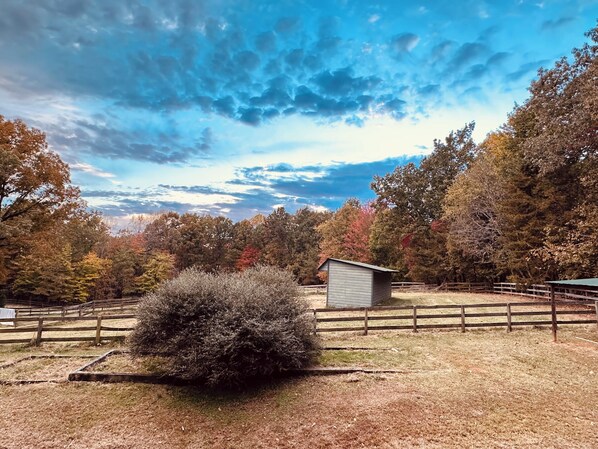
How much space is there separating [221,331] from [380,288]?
16839 mm

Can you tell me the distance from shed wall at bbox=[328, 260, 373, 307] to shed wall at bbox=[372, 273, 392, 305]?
Answer: 672 millimetres

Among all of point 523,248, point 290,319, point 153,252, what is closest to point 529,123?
point 523,248

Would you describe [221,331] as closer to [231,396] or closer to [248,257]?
[231,396]

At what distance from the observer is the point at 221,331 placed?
6.81m

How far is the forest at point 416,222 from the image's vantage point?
1532 cm

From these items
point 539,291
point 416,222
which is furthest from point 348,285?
point 416,222

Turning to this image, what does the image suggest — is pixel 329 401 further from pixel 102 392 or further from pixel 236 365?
pixel 102 392

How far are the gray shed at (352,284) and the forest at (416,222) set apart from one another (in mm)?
8891

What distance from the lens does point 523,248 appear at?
72.0ft

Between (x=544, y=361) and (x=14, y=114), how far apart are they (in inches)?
874

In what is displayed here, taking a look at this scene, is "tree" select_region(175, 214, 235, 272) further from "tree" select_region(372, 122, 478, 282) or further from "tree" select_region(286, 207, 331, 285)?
"tree" select_region(372, 122, 478, 282)

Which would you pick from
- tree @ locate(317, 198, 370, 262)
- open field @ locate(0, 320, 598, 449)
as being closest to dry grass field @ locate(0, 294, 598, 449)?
open field @ locate(0, 320, 598, 449)

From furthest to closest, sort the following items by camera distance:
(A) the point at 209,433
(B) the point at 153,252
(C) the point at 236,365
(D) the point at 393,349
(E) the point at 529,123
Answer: (B) the point at 153,252 < (E) the point at 529,123 < (D) the point at 393,349 < (C) the point at 236,365 < (A) the point at 209,433

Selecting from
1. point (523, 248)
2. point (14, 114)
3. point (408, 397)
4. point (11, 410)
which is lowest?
point (11, 410)
